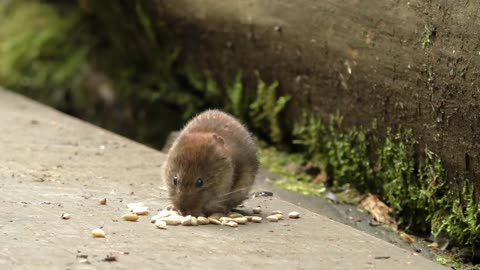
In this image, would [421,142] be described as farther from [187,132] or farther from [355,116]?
[187,132]

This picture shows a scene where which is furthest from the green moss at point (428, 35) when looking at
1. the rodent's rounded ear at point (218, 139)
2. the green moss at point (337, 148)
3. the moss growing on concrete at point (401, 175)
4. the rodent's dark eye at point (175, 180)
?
the rodent's dark eye at point (175, 180)

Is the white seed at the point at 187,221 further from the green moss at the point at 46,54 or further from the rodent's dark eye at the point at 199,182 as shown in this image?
the green moss at the point at 46,54

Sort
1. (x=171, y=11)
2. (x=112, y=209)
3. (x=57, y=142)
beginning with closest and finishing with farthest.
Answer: (x=112, y=209), (x=57, y=142), (x=171, y=11)

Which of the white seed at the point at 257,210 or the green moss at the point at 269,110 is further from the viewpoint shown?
the green moss at the point at 269,110

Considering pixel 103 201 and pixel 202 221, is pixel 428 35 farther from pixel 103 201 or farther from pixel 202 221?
pixel 103 201

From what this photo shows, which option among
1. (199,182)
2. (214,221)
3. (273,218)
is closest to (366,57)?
(273,218)

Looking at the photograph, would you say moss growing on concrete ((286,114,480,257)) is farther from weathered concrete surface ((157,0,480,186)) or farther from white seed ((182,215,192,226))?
white seed ((182,215,192,226))

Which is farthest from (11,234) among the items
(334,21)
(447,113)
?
(334,21)
